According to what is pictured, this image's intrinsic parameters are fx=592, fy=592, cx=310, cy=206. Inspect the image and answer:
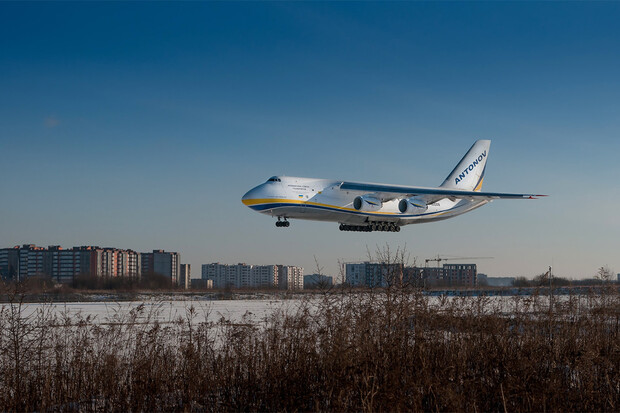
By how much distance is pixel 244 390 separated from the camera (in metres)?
7.70

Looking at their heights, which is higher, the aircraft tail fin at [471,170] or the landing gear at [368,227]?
the aircraft tail fin at [471,170]

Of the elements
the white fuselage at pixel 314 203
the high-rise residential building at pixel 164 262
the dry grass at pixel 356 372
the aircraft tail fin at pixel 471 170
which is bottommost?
the dry grass at pixel 356 372

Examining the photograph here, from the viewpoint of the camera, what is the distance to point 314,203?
30.5 metres

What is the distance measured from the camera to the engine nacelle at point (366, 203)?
3174 cm

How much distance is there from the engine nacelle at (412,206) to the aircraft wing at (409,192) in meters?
0.33

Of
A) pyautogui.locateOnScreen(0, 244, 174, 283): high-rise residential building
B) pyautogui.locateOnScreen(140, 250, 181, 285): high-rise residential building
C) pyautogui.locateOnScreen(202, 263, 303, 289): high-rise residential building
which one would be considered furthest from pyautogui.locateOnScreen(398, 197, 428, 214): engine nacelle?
A: pyautogui.locateOnScreen(202, 263, 303, 289): high-rise residential building

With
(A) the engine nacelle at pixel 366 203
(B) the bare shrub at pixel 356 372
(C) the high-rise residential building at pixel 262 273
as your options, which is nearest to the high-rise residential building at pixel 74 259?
(C) the high-rise residential building at pixel 262 273

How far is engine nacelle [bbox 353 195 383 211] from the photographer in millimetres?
31741

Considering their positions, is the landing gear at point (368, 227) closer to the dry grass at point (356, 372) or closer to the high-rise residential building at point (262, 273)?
the dry grass at point (356, 372)

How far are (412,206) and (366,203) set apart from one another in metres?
4.06

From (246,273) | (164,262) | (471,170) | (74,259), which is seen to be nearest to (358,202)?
(471,170)

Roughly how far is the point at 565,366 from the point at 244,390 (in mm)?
4504

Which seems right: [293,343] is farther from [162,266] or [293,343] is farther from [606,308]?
[162,266]

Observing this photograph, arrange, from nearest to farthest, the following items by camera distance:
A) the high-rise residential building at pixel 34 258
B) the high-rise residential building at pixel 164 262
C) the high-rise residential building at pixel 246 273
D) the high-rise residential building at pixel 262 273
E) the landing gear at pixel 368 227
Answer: the landing gear at pixel 368 227 → the high-rise residential building at pixel 34 258 → the high-rise residential building at pixel 164 262 → the high-rise residential building at pixel 246 273 → the high-rise residential building at pixel 262 273
